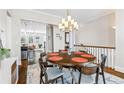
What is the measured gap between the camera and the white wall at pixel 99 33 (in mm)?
6148

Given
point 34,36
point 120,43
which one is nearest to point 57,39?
point 120,43

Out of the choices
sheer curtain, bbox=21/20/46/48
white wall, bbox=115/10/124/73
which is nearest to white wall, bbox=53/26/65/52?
white wall, bbox=115/10/124/73

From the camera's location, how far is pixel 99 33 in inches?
269

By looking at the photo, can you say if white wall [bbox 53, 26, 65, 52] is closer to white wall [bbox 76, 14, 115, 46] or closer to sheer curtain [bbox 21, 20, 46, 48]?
white wall [bbox 76, 14, 115, 46]

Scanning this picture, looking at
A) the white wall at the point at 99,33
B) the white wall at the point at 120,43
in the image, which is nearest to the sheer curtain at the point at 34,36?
the white wall at the point at 99,33

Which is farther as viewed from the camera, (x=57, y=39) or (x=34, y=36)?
(x=34, y=36)

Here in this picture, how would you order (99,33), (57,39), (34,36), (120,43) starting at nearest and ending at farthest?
(120,43), (57,39), (99,33), (34,36)

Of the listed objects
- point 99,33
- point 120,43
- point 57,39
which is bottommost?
point 120,43

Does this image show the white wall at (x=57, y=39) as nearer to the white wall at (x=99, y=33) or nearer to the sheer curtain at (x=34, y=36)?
the white wall at (x=99, y=33)

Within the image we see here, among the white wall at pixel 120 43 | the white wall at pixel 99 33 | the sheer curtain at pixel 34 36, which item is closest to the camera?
the white wall at pixel 120 43

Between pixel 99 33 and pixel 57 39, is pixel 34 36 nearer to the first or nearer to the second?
pixel 57 39
